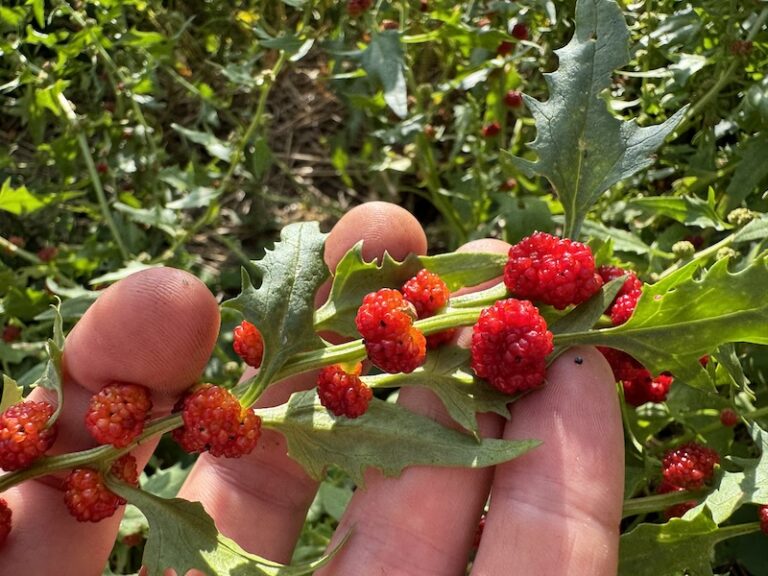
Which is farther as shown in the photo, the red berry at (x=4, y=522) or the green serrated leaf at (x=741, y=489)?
the red berry at (x=4, y=522)

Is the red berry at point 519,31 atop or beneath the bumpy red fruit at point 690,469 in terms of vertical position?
atop

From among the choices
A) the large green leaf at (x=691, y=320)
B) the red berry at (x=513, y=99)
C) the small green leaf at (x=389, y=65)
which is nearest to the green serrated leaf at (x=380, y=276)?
the large green leaf at (x=691, y=320)

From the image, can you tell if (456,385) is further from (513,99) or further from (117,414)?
(513,99)

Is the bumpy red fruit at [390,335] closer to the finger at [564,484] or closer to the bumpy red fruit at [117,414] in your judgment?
the finger at [564,484]

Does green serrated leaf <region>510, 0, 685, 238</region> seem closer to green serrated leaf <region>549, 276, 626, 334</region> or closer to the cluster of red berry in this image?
green serrated leaf <region>549, 276, 626, 334</region>

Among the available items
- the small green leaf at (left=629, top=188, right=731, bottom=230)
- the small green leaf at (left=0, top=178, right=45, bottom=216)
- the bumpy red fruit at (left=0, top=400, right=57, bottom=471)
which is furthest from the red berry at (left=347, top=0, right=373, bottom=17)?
the bumpy red fruit at (left=0, top=400, right=57, bottom=471)
